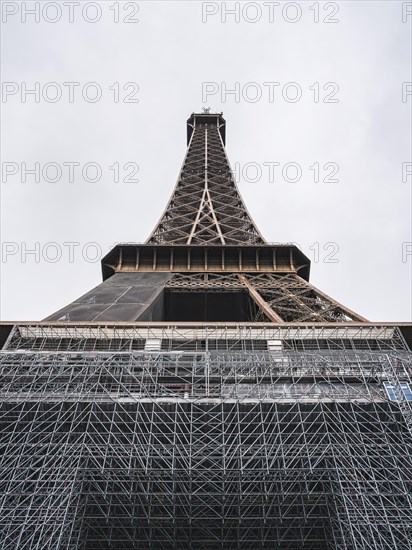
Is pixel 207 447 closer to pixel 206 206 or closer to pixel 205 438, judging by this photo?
pixel 205 438

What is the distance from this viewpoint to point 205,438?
15.7 m

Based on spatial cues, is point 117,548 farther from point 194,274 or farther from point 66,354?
point 194,274

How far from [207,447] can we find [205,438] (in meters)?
1.05

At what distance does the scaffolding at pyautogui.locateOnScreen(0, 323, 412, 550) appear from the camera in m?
14.1

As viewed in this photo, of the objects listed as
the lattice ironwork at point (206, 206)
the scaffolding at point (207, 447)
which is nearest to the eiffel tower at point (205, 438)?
the scaffolding at point (207, 447)

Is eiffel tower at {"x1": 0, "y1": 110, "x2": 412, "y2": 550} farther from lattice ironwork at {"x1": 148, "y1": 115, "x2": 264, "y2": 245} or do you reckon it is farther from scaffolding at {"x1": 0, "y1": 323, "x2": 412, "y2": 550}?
lattice ironwork at {"x1": 148, "y1": 115, "x2": 264, "y2": 245}

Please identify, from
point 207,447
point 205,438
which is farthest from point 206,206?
point 207,447

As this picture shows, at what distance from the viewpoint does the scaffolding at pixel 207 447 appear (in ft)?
46.2

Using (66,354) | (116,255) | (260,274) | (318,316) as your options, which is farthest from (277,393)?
(116,255)

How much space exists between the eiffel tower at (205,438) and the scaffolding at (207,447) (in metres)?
0.06

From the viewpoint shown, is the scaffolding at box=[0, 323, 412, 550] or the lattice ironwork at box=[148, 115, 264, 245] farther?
the lattice ironwork at box=[148, 115, 264, 245]

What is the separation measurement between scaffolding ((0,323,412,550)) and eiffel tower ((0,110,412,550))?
0.21 feet

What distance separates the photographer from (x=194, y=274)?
107 ft

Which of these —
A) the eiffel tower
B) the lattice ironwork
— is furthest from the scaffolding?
the lattice ironwork
